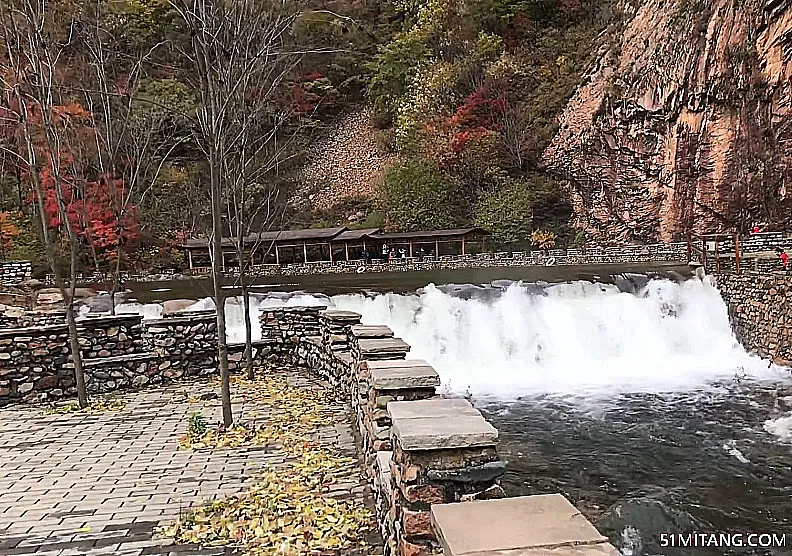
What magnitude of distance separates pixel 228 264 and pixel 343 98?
724 inches

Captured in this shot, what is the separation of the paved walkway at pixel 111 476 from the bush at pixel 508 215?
982 inches

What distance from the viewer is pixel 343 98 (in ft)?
150

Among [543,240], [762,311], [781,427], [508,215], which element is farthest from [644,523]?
[508,215]

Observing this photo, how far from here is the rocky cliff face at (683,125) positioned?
22031 mm

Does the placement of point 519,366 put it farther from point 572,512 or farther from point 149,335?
point 572,512

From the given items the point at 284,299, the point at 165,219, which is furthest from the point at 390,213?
the point at 284,299

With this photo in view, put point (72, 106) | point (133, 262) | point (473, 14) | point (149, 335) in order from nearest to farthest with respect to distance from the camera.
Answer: point (149, 335)
point (72, 106)
point (133, 262)
point (473, 14)

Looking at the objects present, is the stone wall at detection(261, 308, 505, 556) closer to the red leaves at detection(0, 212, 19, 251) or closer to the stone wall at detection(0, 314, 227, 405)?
the stone wall at detection(0, 314, 227, 405)

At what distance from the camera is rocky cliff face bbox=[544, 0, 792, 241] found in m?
22.0

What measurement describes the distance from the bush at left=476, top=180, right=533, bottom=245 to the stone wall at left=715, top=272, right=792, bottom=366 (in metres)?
15.7

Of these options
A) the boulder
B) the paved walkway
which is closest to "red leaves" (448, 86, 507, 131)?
the boulder

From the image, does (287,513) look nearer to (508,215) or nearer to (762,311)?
(762,311)

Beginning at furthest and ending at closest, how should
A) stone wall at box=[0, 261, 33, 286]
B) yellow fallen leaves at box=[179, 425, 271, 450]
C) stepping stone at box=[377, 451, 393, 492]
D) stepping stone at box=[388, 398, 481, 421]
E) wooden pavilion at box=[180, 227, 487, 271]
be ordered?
wooden pavilion at box=[180, 227, 487, 271] → stone wall at box=[0, 261, 33, 286] → yellow fallen leaves at box=[179, 425, 271, 450] → stepping stone at box=[377, 451, 393, 492] → stepping stone at box=[388, 398, 481, 421]

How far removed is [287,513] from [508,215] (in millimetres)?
28549
